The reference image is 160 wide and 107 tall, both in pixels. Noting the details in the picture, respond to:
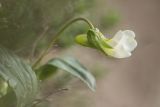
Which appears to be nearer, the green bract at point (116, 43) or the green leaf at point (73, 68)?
the green bract at point (116, 43)

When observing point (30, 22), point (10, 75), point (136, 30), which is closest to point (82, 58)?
point (136, 30)

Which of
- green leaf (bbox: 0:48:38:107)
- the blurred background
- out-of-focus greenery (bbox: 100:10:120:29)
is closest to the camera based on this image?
green leaf (bbox: 0:48:38:107)

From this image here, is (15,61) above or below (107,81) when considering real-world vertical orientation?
below

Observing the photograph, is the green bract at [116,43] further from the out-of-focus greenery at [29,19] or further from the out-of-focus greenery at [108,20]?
A: the out-of-focus greenery at [108,20]

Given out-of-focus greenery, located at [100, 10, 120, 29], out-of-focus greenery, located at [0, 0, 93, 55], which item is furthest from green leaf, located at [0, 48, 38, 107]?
out-of-focus greenery, located at [100, 10, 120, 29]

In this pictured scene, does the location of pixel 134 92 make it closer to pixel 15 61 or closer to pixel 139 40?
pixel 139 40

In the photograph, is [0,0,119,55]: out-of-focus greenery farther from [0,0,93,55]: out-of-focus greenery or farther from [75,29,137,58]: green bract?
[75,29,137,58]: green bract

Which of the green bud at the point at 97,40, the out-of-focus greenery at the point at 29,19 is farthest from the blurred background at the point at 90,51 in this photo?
the green bud at the point at 97,40
